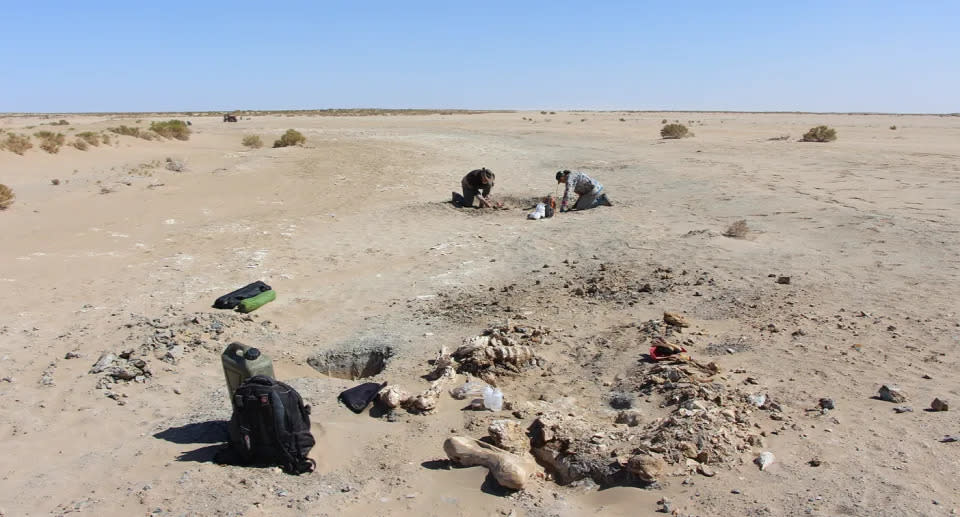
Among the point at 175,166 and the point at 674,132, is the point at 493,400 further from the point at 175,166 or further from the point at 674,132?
the point at 674,132

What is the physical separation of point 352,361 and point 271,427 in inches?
88.4

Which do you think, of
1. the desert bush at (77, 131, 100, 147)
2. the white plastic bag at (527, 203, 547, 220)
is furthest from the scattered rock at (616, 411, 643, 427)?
the desert bush at (77, 131, 100, 147)

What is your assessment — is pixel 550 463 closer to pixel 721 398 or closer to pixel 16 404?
pixel 721 398

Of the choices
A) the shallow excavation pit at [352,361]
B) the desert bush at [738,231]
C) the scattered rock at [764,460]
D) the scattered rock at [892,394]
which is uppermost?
the desert bush at [738,231]

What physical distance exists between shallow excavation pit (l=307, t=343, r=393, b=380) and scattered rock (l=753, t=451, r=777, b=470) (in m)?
3.41

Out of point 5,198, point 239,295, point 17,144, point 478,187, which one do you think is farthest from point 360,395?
point 17,144

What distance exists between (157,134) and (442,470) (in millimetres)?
28814

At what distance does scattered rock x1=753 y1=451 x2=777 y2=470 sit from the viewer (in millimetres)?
3996

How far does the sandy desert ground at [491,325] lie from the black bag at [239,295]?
258 millimetres

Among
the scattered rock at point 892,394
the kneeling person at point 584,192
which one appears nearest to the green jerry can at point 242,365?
the scattered rock at point 892,394

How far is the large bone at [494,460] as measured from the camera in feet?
13.2

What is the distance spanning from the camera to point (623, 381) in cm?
537

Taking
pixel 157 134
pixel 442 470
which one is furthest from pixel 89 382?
pixel 157 134

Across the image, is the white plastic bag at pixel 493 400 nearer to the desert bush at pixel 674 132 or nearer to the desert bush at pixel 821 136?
the desert bush at pixel 821 136
